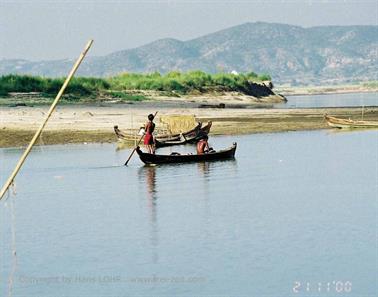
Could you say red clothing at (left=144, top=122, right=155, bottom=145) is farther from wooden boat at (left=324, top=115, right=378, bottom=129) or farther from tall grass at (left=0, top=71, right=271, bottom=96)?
tall grass at (left=0, top=71, right=271, bottom=96)

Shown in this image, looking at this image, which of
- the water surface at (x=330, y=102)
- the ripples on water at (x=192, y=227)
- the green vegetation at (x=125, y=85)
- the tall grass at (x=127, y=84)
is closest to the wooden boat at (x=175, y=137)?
the ripples on water at (x=192, y=227)

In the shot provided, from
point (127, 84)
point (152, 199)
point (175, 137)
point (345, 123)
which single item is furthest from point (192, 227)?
point (127, 84)

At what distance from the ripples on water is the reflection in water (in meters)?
0.05

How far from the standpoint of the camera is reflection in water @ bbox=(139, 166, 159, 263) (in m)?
20.0

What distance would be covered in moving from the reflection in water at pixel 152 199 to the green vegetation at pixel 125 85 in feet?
129

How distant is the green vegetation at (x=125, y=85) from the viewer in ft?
248

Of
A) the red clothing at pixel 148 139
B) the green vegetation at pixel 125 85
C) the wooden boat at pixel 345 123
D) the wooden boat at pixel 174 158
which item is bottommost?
the wooden boat at pixel 345 123

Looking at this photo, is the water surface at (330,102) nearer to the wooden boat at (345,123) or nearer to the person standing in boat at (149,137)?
the wooden boat at (345,123)

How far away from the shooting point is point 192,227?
2184 cm

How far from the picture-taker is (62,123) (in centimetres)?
5216

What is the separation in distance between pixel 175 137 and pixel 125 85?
154ft

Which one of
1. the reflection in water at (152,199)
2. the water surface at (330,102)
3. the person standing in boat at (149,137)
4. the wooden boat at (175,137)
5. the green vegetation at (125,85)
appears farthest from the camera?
the water surface at (330,102)

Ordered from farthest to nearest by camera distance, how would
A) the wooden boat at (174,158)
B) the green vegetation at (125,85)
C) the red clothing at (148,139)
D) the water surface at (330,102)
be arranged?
1. the water surface at (330,102)
2. the green vegetation at (125,85)
3. the red clothing at (148,139)
4. the wooden boat at (174,158)

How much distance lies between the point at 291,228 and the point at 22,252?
6.79 meters
